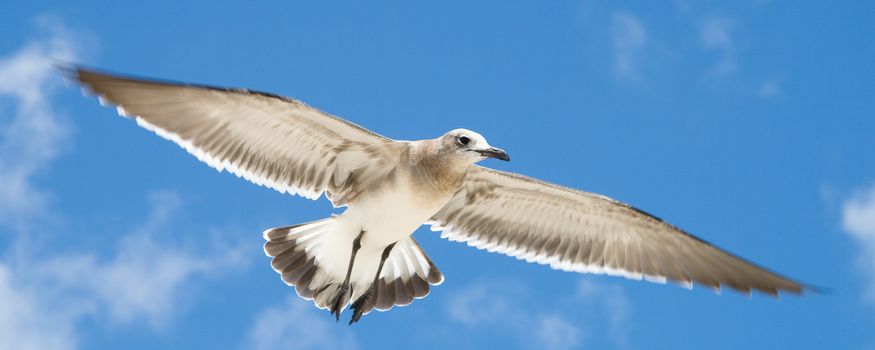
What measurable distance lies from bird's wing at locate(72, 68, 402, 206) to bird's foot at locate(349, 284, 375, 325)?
0.95 metres

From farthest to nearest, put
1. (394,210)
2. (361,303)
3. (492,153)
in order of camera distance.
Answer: (361,303) → (394,210) → (492,153)

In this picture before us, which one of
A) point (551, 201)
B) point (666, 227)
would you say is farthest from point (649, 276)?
point (551, 201)

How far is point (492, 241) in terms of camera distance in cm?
1131

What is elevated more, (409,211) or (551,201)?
(551,201)

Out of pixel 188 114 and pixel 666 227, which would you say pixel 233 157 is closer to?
pixel 188 114

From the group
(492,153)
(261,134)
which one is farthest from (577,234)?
(261,134)

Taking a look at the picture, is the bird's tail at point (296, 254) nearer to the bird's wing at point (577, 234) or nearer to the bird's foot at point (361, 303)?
the bird's foot at point (361, 303)

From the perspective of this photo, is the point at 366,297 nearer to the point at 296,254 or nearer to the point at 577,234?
the point at 296,254

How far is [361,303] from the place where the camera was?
422 inches

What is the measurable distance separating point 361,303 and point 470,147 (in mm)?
2030

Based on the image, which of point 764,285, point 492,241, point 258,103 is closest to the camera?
point 258,103

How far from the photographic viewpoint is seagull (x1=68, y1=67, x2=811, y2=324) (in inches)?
380

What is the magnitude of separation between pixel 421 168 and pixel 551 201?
5.68 ft

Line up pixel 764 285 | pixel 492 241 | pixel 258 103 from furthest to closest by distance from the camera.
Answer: pixel 492 241 < pixel 764 285 < pixel 258 103
